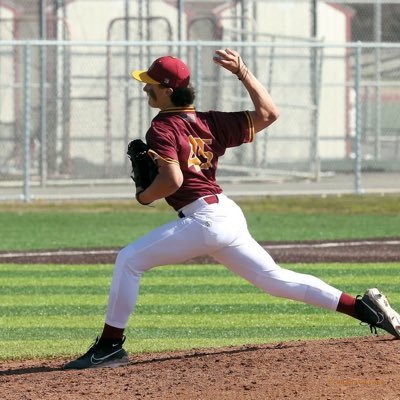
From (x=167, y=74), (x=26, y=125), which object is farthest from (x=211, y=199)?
(x=26, y=125)

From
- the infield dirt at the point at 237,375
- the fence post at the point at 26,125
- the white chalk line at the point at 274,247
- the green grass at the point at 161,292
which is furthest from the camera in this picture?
the fence post at the point at 26,125

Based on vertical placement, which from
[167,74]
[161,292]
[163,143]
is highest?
[167,74]

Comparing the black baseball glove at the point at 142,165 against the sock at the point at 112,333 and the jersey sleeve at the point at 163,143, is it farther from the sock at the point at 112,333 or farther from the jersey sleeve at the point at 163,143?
the sock at the point at 112,333

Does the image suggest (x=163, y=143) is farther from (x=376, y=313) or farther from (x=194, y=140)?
(x=376, y=313)

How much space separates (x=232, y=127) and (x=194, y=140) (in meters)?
0.28

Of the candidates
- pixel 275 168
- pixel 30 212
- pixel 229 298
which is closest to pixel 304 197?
pixel 275 168

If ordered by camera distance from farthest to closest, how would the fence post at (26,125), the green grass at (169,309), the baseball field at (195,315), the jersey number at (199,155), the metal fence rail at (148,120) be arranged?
the metal fence rail at (148,120) < the fence post at (26,125) < the green grass at (169,309) < the jersey number at (199,155) < the baseball field at (195,315)

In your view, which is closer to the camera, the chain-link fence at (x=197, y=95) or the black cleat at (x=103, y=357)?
the black cleat at (x=103, y=357)

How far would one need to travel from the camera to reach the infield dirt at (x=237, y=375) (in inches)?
241

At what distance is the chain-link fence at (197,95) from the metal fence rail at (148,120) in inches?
1.1

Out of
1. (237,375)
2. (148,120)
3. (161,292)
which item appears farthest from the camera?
(148,120)

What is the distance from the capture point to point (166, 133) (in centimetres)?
670

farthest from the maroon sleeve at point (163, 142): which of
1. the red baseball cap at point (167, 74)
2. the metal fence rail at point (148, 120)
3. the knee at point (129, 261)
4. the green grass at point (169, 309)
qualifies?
the metal fence rail at point (148, 120)

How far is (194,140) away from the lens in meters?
6.80
